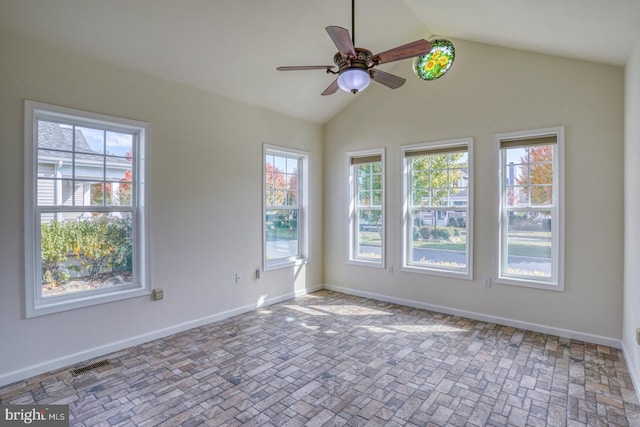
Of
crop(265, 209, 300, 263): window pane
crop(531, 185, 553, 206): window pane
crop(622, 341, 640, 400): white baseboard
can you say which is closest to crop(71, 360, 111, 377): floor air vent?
crop(265, 209, 300, 263): window pane

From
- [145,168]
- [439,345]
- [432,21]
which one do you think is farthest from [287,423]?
[432,21]

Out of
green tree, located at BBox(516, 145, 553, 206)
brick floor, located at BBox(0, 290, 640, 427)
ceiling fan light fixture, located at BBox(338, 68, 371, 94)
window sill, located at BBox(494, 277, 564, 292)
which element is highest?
ceiling fan light fixture, located at BBox(338, 68, 371, 94)

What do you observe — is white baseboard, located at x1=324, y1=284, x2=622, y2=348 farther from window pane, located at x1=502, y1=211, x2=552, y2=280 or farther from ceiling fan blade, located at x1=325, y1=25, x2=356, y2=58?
ceiling fan blade, located at x1=325, y1=25, x2=356, y2=58

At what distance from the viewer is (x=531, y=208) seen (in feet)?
A: 12.7

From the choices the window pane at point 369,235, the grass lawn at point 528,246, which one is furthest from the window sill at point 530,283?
the window pane at point 369,235

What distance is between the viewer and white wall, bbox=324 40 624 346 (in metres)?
3.40

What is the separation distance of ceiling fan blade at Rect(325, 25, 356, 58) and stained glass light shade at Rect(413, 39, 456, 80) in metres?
2.28

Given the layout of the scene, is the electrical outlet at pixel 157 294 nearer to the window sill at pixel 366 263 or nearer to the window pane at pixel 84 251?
the window pane at pixel 84 251

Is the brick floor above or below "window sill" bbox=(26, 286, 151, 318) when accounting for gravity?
below

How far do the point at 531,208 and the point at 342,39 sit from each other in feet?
9.88

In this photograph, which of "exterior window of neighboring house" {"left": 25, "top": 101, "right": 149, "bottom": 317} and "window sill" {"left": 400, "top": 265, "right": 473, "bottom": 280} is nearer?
"exterior window of neighboring house" {"left": 25, "top": 101, "right": 149, "bottom": 317}

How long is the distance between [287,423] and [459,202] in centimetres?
336

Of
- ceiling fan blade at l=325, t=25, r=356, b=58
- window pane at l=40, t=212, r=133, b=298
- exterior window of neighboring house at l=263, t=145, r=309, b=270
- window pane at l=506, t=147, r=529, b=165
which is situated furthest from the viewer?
exterior window of neighboring house at l=263, t=145, r=309, b=270

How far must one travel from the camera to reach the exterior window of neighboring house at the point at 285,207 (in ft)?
16.1
